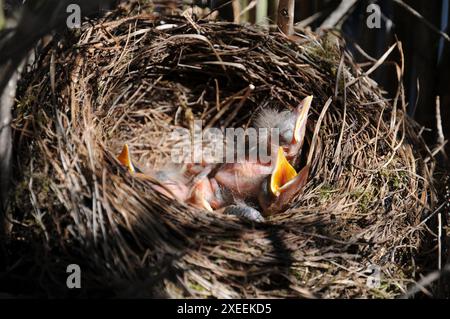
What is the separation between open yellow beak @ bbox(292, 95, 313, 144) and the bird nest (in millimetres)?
44

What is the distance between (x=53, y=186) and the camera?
4.61ft

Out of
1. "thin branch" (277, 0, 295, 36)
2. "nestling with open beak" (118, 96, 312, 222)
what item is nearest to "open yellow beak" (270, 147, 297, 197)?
"nestling with open beak" (118, 96, 312, 222)

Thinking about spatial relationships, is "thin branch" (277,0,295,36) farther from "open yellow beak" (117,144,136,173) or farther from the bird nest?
"open yellow beak" (117,144,136,173)

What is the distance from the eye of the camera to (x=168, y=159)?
2.15m

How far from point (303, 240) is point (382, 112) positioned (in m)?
0.53

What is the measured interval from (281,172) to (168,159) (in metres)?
0.43

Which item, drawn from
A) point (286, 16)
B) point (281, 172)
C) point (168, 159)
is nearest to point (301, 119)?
point (281, 172)

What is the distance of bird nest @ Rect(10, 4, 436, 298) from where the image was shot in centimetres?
137

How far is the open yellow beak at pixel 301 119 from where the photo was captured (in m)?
1.91

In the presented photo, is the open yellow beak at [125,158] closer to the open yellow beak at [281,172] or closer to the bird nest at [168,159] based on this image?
the bird nest at [168,159]

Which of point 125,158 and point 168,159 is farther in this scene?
point 168,159

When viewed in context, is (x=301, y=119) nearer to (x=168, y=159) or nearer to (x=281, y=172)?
(x=281, y=172)
